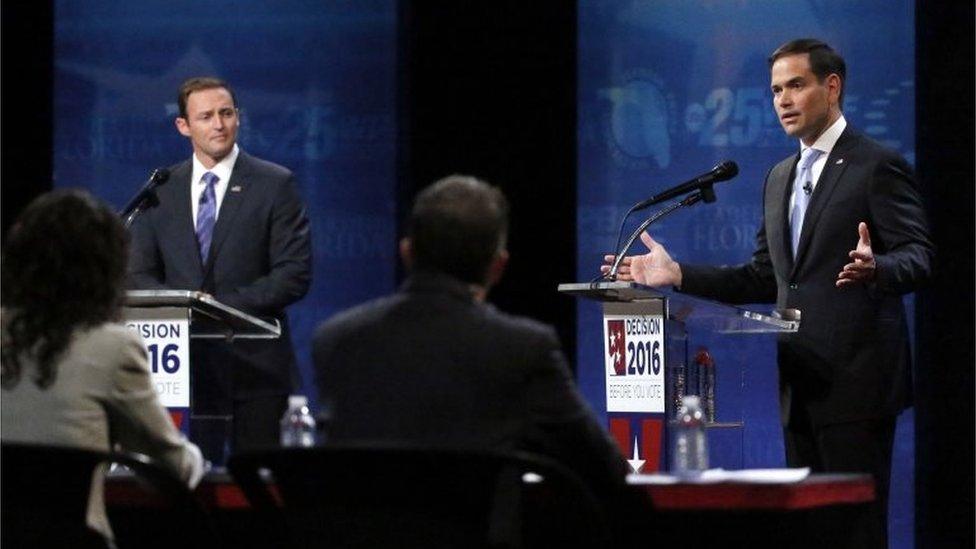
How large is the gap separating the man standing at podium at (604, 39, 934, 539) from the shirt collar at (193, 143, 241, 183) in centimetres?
144

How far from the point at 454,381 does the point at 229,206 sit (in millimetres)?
2851

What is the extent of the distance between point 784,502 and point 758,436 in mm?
3565

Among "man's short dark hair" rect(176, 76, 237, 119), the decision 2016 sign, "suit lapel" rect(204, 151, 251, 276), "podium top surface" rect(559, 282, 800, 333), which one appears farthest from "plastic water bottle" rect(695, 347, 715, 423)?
"man's short dark hair" rect(176, 76, 237, 119)

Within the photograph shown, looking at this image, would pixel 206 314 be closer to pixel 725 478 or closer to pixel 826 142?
pixel 826 142

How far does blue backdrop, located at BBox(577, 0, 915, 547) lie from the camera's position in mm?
6184

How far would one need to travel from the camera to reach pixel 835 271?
4.70 metres

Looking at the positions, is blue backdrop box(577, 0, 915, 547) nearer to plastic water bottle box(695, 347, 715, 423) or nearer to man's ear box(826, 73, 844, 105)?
man's ear box(826, 73, 844, 105)

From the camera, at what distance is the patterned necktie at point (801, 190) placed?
191 inches

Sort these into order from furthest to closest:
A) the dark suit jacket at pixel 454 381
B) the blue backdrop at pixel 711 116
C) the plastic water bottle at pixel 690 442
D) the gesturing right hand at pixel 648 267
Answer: the blue backdrop at pixel 711 116 → the gesturing right hand at pixel 648 267 → the plastic water bottle at pixel 690 442 → the dark suit jacket at pixel 454 381

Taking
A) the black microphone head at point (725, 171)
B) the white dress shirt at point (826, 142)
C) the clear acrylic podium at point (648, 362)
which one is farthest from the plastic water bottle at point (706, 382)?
the white dress shirt at point (826, 142)

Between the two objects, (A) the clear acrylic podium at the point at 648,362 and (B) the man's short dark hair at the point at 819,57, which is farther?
(B) the man's short dark hair at the point at 819,57

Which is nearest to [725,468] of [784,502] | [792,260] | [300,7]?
[792,260]

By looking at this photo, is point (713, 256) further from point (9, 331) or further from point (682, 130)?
point (9, 331)

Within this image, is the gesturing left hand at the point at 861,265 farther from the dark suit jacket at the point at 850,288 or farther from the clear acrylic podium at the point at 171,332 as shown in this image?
the clear acrylic podium at the point at 171,332
